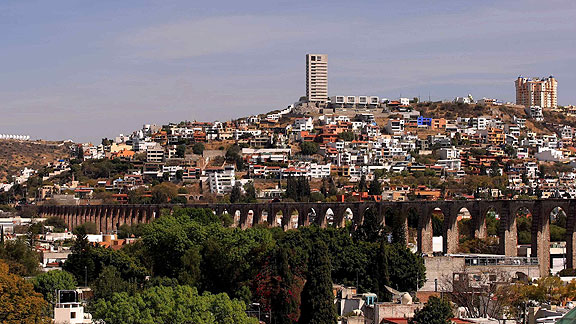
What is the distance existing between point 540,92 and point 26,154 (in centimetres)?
7811

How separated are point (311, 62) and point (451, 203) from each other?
104 m

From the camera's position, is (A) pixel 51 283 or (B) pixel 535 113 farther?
(B) pixel 535 113

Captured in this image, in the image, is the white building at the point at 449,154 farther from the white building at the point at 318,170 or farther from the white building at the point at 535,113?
the white building at the point at 535,113

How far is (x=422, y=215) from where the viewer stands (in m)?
57.5

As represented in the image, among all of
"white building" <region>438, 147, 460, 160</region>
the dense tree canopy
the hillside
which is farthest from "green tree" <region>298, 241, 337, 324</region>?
the hillside

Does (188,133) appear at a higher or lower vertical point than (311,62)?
lower

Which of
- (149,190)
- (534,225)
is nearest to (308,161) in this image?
(149,190)

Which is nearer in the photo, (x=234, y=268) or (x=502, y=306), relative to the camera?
(x=502, y=306)

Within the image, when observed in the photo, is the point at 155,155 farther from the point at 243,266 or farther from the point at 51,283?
the point at 51,283

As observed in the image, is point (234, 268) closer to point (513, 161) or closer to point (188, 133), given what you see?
point (513, 161)

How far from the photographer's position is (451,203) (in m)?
56.3

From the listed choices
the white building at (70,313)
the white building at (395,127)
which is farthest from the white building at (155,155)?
the white building at (70,313)

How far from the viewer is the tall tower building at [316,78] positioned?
157975mm

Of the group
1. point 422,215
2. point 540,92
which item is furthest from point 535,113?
point 422,215
